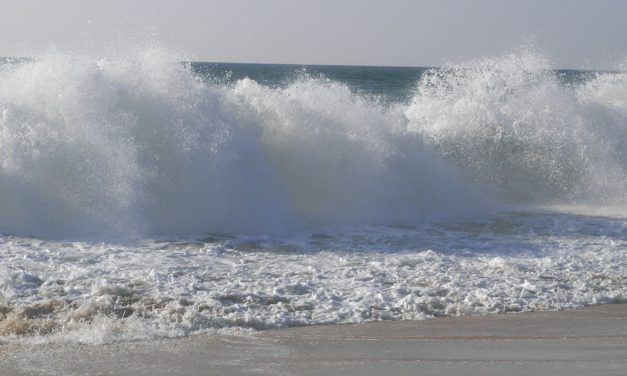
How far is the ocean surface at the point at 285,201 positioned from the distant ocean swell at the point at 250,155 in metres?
0.03

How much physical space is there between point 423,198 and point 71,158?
5116 millimetres

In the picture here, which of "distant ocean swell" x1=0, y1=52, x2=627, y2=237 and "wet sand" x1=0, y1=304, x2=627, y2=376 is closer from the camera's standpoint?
"wet sand" x1=0, y1=304, x2=627, y2=376

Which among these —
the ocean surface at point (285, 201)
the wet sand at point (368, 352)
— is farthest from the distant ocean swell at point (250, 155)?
the wet sand at point (368, 352)

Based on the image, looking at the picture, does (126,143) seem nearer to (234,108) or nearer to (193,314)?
(234,108)

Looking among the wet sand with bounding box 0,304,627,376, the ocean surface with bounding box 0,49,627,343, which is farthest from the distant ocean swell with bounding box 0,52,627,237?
the wet sand with bounding box 0,304,627,376

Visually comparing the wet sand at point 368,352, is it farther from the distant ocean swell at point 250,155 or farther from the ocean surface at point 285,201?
the distant ocean swell at point 250,155

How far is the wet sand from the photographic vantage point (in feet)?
16.4

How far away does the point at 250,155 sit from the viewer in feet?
37.8

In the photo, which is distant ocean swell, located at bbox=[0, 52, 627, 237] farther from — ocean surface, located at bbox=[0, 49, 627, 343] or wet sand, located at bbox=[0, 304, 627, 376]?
wet sand, located at bbox=[0, 304, 627, 376]

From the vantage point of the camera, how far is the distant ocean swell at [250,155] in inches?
400

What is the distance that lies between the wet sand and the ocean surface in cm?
31

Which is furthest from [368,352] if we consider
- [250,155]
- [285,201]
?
[250,155]

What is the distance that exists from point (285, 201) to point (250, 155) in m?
0.86

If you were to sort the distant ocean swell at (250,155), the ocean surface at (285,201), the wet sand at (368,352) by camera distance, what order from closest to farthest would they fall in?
the wet sand at (368,352) < the ocean surface at (285,201) < the distant ocean swell at (250,155)
